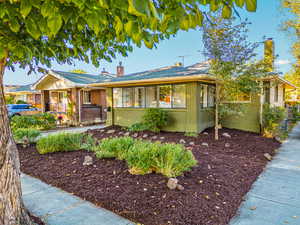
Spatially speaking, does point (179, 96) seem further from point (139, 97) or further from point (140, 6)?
→ point (140, 6)

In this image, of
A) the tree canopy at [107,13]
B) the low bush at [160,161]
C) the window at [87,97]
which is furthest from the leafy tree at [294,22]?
the window at [87,97]

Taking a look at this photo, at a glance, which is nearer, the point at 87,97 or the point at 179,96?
the point at 179,96

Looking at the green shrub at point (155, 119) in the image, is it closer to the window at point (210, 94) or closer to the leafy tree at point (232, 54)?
the window at point (210, 94)

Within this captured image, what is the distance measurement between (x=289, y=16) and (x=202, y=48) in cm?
985

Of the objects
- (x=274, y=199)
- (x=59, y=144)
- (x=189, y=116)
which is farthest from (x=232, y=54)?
(x=59, y=144)

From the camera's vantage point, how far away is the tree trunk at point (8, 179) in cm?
205

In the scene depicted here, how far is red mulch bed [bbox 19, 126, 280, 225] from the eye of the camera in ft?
8.85

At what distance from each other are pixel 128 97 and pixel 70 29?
27.7 ft

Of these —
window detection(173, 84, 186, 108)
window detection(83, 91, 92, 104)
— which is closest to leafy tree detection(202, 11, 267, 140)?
window detection(173, 84, 186, 108)

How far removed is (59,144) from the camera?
5551 mm

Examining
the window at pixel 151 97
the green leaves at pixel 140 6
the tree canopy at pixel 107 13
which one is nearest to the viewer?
the green leaves at pixel 140 6

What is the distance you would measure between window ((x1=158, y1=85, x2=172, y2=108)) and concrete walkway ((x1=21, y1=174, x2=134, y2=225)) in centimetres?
661

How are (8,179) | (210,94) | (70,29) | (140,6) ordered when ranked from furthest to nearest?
1. (210,94)
2. (70,29)
3. (8,179)
4. (140,6)

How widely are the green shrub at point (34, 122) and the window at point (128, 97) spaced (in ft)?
15.9
